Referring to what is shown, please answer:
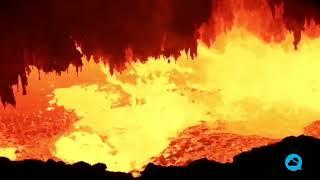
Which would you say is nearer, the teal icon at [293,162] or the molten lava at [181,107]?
the teal icon at [293,162]

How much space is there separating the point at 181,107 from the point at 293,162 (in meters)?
2.36

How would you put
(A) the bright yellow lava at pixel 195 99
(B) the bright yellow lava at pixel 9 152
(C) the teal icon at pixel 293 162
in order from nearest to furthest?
(C) the teal icon at pixel 293 162 < (A) the bright yellow lava at pixel 195 99 < (B) the bright yellow lava at pixel 9 152

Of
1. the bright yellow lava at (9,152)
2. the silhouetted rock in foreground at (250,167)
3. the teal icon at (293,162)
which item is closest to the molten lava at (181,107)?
the bright yellow lava at (9,152)

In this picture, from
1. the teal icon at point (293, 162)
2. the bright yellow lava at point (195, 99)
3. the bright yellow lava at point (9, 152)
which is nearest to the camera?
the teal icon at point (293, 162)

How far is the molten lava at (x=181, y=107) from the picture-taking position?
757 centimetres

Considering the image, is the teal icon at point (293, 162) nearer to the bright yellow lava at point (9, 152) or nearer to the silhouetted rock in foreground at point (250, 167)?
the silhouetted rock in foreground at point (250, 167)

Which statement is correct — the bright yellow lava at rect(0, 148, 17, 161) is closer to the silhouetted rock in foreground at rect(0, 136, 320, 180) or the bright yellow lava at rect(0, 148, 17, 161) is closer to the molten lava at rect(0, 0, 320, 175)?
the molten lava at rect(0, 0, 320, 175)

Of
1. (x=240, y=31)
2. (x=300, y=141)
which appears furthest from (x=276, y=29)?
(x=300, y=141)

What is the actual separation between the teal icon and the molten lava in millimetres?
1482

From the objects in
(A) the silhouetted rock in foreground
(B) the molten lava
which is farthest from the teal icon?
(B) the molten lava

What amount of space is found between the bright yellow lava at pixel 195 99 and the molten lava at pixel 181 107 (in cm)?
1

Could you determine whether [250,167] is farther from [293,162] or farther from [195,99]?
[195,99]

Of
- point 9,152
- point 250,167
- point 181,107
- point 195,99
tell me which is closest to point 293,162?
point 250,167

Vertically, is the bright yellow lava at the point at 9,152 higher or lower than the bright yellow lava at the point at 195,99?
lower
